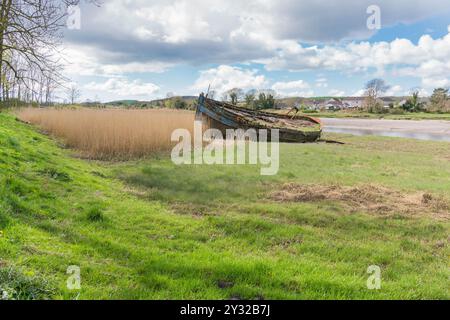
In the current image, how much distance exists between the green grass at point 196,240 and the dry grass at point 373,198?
0.36 m

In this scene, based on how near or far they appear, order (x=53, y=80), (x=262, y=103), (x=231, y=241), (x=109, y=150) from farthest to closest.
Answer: (x=262, y=103) < (x=109, y=150) < (x=53, y=80) < (x=231, y=241)

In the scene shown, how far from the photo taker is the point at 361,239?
559 cm

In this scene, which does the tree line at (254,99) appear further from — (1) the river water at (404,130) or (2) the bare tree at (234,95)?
(1) the river water at (404,130)

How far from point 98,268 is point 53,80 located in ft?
22.9

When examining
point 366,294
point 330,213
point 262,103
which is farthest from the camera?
point 262,103

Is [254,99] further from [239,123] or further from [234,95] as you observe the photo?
[239,123]

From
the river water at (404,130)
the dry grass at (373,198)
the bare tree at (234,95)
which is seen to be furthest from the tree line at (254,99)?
the dry grass at (373,198)

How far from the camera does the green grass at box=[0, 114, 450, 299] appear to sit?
378 centimetres

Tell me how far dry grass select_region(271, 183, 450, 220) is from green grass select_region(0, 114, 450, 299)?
1.18ft

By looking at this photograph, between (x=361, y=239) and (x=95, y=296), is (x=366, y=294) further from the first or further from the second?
(x=95, y=296)

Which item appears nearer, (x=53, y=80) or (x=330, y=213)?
(x=330, y=213)

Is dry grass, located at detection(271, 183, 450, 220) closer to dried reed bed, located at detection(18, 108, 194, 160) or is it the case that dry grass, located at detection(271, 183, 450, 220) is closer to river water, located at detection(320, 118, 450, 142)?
dried reed bed, located at detection(18, 108, 194, 160)

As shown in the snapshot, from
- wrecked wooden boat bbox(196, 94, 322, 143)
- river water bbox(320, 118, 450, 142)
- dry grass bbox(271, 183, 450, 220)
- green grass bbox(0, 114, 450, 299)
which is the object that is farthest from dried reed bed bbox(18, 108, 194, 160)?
river water bbox(320, 118, 450, 142)

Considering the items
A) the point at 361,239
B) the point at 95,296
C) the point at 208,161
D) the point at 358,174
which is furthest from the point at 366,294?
the point at 208,161
